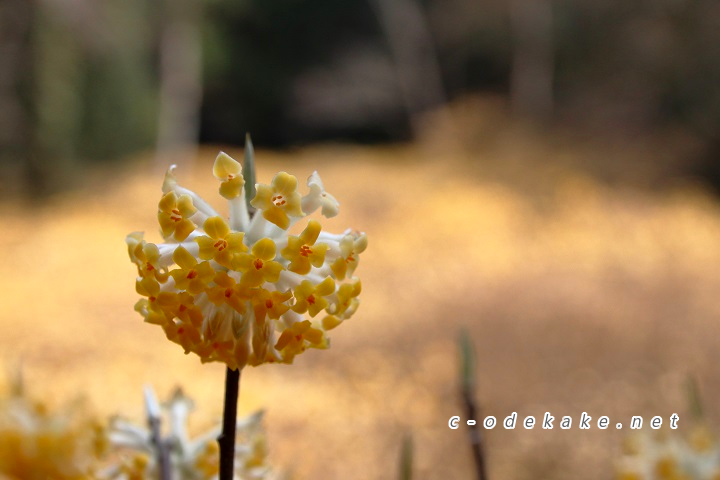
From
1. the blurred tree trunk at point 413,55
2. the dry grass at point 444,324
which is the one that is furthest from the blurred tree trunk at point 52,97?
the blurred tree trunk at point 413,55

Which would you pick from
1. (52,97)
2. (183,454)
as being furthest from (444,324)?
(52,97)

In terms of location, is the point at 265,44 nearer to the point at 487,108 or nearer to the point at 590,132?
the point at 487,108

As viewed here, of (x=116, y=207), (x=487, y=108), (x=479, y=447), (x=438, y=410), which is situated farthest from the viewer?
(x=487, y=108)

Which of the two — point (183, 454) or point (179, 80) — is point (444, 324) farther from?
point (179, 80)

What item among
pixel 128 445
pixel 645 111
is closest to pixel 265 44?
pixel 645 111

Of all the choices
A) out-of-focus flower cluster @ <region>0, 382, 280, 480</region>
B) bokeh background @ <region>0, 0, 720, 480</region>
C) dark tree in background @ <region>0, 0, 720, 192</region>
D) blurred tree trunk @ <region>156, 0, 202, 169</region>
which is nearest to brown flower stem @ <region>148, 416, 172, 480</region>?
out-of-focus flower cluster @ <region>0, 382, 280, 480</region>

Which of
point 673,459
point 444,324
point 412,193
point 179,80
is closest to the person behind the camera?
point 673,459
